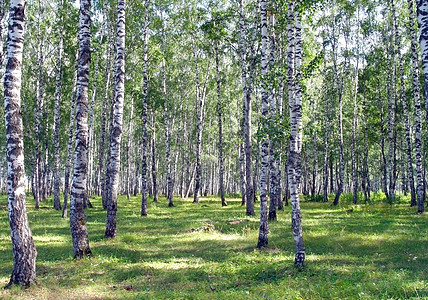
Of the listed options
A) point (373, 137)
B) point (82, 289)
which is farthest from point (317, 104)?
point (82, 289)

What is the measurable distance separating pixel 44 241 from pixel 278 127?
32.4 feet

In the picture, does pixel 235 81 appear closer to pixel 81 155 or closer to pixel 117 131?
pixel 117 131

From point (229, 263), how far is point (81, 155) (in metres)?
5.65

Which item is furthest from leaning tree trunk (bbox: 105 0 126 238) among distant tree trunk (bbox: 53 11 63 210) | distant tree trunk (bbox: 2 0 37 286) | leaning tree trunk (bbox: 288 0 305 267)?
distant tree trunk (bbox: 53 11 63 210)

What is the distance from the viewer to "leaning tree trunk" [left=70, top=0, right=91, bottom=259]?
422 inches

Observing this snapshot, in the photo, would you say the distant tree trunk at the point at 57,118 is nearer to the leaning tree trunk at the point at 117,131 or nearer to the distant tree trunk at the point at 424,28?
the leaning tree trunk at the point at 117,131

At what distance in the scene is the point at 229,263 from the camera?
34.4ft

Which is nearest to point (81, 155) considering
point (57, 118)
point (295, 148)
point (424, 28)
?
point (295, 148)

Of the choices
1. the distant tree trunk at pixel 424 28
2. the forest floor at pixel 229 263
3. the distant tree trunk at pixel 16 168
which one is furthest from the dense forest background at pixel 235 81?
the distant tree trunk at pixel 16 168

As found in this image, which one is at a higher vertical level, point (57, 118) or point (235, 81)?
point (235, 81)

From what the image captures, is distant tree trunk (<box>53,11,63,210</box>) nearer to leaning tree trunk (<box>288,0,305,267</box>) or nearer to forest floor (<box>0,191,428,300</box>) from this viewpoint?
forest floor (<box>0,191,428,300</box>)

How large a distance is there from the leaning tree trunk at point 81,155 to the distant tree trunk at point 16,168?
2.64m

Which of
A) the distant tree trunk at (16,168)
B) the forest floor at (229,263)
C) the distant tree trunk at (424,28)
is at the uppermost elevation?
the distant tree trunk at (424,28)

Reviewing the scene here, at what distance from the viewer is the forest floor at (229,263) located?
7750 mm
